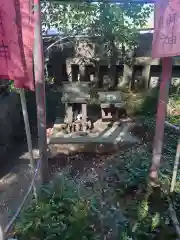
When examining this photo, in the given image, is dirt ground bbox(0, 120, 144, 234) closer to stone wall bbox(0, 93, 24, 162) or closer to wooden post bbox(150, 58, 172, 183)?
stone wall bbox(0, 93, 24, 162)

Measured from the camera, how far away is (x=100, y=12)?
188 inches

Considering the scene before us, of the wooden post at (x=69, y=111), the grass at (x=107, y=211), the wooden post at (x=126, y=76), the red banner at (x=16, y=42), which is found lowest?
the grass at (x=107, y=211)

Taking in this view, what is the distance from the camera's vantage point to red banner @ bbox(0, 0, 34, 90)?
2.03 m

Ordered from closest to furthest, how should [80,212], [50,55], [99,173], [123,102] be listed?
[80,212], [99,173], [123,102], [50,55]

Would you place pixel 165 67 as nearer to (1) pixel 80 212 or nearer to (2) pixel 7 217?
(1) pixel 80 212

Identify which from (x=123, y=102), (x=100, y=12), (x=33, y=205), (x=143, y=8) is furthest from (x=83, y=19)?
(x=33, y=205)

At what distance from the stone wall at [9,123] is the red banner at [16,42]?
3.36 metres

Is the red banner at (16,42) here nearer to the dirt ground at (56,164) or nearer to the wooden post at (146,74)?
the dirt ground at (56,164)

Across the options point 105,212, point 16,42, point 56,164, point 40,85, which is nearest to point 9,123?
point 56,164

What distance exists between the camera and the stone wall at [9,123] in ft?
17.3

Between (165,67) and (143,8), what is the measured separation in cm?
256

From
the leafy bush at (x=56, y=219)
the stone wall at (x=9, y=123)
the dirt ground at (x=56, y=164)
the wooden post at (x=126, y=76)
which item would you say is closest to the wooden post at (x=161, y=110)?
the leafy bush at (x=56, y=219)

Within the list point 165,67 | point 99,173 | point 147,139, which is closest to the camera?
point 165,67

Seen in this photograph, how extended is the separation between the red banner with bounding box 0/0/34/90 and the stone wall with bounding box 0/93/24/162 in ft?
11.0
